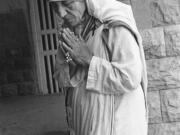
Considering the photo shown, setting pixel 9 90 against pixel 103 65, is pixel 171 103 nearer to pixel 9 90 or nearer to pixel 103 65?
pixel 103 65

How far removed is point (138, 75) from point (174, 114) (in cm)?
209

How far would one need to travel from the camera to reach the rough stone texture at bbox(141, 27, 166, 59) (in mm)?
3945

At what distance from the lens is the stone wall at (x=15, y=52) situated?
866cm

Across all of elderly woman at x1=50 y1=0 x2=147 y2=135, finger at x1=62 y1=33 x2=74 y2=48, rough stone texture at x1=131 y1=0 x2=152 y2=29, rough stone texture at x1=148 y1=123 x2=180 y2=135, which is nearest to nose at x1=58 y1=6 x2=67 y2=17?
elderly woman at x1=50 y1=0 x2=147 y2=135

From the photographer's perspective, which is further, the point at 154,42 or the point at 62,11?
the point at 154,42

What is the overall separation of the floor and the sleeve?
11.8 feet

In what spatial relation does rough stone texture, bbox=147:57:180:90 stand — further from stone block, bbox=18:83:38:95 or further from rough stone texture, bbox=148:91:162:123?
stone block, bbox=18:83:38:95

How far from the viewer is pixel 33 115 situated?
22.9ft

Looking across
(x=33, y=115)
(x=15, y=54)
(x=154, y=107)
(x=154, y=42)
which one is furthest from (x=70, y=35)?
(x=15, y=54)

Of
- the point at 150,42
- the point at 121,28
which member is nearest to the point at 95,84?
the point at 121,28

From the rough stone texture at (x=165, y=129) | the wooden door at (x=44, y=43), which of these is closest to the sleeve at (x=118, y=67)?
the rough stone texture at (x=165, y=129)

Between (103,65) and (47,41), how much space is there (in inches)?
267

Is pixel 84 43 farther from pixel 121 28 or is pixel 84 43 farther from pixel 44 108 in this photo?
pixel 44 108

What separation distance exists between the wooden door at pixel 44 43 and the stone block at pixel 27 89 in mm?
154
